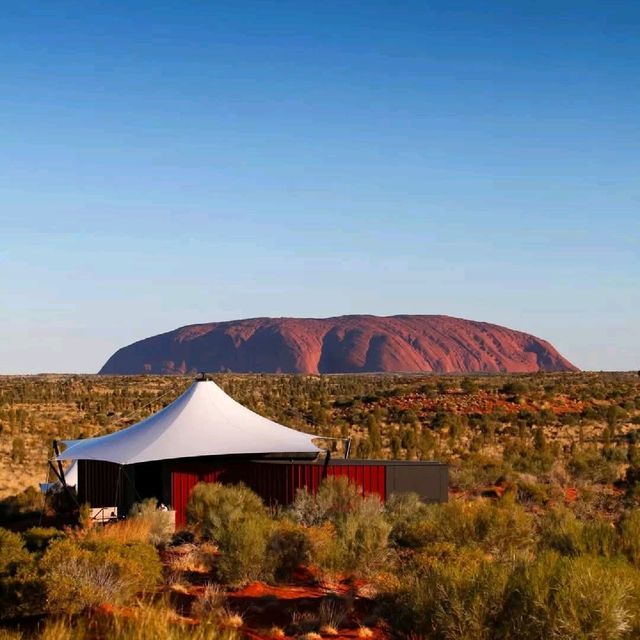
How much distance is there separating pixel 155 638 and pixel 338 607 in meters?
5.20

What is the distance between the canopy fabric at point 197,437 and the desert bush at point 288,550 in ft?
20.4

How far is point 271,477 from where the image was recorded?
22.3 meters

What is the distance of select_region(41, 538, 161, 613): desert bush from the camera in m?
10.5

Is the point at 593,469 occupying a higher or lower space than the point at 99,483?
lower

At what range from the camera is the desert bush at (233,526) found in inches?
524

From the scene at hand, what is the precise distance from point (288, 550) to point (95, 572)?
385 cm

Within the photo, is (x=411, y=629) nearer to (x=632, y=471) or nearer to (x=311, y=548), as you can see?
(x=311, y=548)

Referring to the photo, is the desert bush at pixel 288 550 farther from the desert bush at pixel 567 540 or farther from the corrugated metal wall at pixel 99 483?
the corrugated metal wall at pixel 99 483

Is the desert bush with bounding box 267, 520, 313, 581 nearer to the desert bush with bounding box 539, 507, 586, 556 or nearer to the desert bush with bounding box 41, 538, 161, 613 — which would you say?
the desert bush with bounding box 41, 538, 161, 613

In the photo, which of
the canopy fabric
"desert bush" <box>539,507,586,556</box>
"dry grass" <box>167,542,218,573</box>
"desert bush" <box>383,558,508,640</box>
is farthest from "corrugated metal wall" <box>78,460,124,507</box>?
"desert bush" <box>383,558,508,640</box>

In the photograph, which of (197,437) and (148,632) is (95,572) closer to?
(148,632)

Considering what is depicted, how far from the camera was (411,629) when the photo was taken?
942 cm

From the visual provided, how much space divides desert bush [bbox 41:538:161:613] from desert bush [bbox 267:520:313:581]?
2074 mm

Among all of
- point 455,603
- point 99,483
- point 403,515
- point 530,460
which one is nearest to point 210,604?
point 455,603
